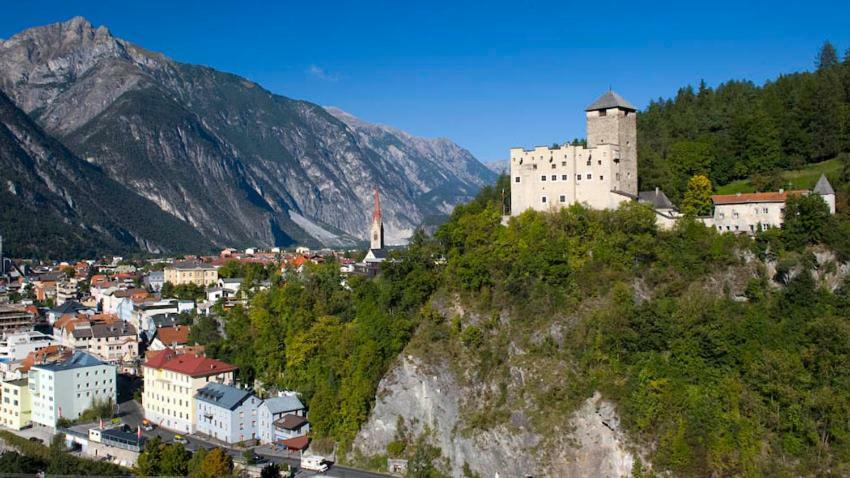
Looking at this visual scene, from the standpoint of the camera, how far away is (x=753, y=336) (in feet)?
161

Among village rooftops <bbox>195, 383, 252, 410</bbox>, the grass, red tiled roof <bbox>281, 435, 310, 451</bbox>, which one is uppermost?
the grass

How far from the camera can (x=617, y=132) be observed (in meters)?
59.3

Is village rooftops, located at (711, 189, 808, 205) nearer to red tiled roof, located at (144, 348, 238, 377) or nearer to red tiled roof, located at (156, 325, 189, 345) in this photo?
red tiled roof, located at (144, 348, 238, 377)

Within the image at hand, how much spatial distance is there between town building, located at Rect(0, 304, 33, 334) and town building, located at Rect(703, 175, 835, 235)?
6925 cm

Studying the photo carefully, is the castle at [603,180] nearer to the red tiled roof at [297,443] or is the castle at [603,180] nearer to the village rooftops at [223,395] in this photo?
the red tiled roof at [297,443]

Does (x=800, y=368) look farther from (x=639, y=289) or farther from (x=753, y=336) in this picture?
(x=639, y=289)

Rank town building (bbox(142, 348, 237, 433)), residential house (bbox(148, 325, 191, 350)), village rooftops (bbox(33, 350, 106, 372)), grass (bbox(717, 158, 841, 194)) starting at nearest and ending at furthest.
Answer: grass (bbox(717, 158, 841, 194)) < town building (bbox(142, 348, 237, 433)) < village rooftops (bbox(33, 350, 106, 372)) < residential house (bbox(148, 325, 191, 350))

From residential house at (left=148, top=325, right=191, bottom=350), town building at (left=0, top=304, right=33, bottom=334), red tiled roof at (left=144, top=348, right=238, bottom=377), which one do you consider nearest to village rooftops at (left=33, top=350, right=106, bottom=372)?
red tiled roof at (left=144, top=348, right=238, bottom=377)

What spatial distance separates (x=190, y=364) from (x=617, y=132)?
35.4 m

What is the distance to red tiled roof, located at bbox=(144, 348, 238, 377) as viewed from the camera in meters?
66.7

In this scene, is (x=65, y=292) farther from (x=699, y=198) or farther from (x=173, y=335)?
(x=699, y=198)

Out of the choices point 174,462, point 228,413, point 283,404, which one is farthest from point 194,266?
point 174,462

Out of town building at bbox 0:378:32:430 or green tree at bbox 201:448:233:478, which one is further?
town building at bbox 0:378:32:430

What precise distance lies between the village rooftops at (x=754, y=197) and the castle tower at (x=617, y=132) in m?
5.68
